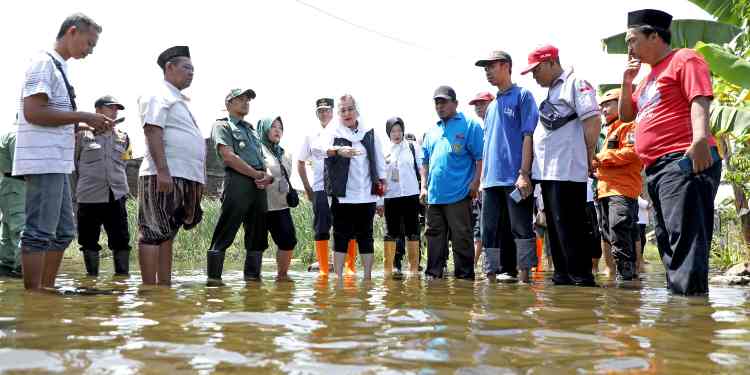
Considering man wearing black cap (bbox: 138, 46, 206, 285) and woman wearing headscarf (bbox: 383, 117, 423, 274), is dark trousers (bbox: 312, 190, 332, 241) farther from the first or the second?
man wearing black cap (bbox: 138, 46, 206, 285)

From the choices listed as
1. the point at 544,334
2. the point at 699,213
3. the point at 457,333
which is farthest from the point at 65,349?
the point at 699,213

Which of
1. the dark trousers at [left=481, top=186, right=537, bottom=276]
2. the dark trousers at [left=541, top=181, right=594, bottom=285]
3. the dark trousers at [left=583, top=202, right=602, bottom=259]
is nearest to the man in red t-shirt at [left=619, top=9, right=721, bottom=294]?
the dark trousers at [left=541, top=181, right=594, bottom=285]

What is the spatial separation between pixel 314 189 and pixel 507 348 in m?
6.01

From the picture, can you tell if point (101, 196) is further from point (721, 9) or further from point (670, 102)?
point (721, 9)

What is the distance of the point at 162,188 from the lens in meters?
5.46

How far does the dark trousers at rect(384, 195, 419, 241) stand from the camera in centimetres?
841

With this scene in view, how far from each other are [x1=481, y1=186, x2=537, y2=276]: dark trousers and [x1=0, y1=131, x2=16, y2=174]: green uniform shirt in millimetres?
4656

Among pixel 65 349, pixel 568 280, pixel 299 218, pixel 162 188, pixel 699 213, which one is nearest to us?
pixel 65 349

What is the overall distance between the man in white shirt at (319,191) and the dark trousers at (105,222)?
2023 millimetres

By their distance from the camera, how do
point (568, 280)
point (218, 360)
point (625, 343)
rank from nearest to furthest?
point (218, 360)
point (625, 343)
point (568, 280)

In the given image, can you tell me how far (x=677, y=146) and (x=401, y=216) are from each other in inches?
166

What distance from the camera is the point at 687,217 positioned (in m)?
4.61

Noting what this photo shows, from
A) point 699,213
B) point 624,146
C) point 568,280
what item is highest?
point 624,146

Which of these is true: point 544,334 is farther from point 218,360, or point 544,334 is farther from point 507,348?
point 218,360
